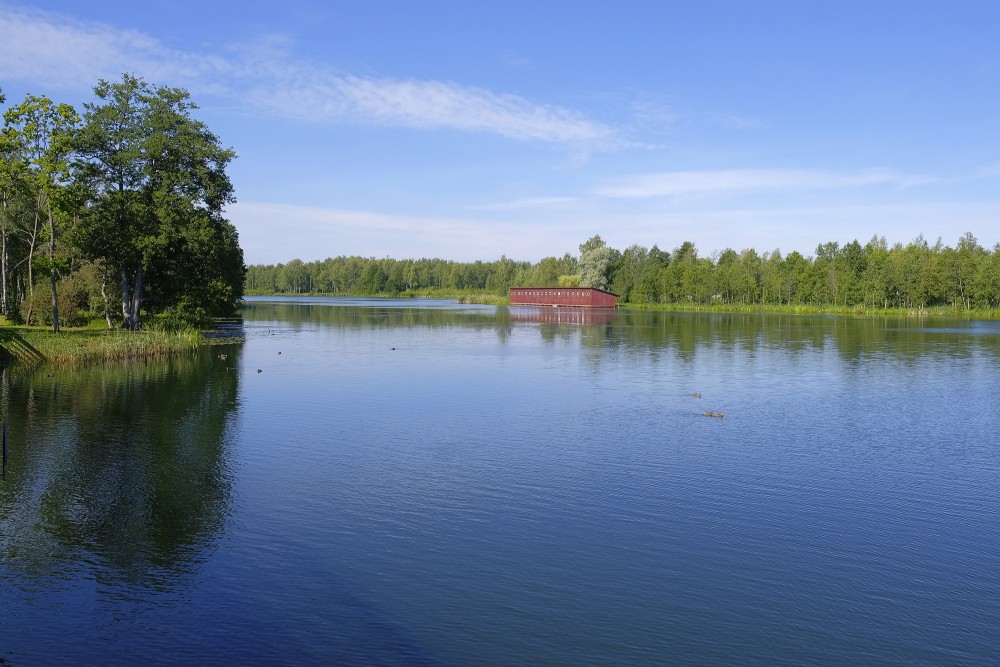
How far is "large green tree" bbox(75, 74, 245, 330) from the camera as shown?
146ft

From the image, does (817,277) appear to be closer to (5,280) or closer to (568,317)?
(568,317)

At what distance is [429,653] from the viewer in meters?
10.2

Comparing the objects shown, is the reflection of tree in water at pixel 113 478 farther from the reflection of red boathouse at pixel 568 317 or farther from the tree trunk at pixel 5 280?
the reflection of red boathouse at pixel 568 317

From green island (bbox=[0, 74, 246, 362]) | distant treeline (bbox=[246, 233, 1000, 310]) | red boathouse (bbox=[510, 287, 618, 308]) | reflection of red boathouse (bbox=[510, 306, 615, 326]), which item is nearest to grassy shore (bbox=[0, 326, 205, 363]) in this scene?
green island (bbox=[0, 74, 246, 362])

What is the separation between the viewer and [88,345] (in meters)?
40.1

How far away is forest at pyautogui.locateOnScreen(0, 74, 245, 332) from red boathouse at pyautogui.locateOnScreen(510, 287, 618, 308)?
97.4 metres

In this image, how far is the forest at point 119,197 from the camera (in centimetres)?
4016

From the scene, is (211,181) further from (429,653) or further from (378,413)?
(429,653)

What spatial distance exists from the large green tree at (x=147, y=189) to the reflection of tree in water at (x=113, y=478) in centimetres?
1419

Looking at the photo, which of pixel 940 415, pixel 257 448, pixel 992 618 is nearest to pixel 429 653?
pixel 992 618

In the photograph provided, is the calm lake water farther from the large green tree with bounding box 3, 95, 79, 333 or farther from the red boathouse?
the red boathouse

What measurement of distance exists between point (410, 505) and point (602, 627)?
662 centimetres

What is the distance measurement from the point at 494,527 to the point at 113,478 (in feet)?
33.1

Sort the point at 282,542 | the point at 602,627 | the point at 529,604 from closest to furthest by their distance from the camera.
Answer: the point at 602,627, the point at 529,604, the point at 282,542
